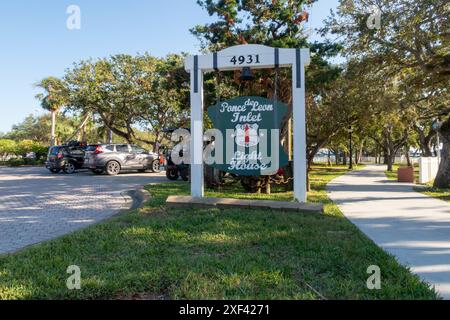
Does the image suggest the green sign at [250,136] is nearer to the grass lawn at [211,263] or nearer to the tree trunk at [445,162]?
the grass lawn at [211,263]

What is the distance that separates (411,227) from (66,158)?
18.1 metres

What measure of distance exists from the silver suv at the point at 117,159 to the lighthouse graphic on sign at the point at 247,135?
38.6ft

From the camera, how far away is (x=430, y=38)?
36.4ft

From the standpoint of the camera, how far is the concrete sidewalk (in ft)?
14.5

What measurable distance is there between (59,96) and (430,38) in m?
25.8

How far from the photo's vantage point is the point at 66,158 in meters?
20.5

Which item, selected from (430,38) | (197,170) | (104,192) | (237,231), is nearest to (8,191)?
(104,192)

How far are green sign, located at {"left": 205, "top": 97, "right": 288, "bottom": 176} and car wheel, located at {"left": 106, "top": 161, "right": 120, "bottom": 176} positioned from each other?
11451 millimetres

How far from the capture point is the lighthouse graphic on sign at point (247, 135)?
8750 mm

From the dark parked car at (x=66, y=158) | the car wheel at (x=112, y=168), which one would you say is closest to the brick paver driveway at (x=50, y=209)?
the car wheel at (x=112, y=168)

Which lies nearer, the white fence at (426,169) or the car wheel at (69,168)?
the white fence at (426,169)

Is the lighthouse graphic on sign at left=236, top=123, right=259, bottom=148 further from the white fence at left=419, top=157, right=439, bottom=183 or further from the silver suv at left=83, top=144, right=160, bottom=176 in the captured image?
the silver suv at left=83, top=144, right=160, bottom=176

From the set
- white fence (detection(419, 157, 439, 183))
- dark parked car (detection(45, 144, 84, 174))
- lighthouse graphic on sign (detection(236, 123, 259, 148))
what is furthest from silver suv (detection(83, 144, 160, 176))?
white fence (detection(419, 157, 439, 183))
